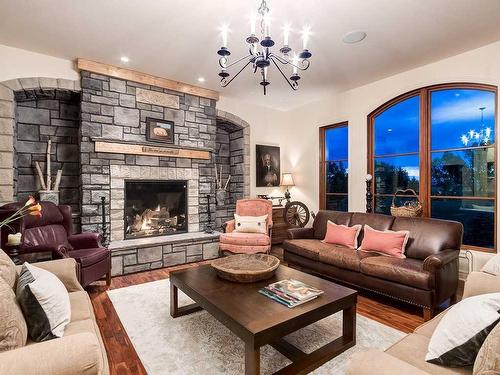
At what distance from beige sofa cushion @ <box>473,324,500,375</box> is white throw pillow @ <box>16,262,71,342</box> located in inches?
75.6

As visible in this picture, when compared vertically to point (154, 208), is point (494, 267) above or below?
below

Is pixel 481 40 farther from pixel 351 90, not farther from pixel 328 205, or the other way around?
pixel 328 205

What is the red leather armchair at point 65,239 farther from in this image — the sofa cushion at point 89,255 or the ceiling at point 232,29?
the ceiling at point 232,29

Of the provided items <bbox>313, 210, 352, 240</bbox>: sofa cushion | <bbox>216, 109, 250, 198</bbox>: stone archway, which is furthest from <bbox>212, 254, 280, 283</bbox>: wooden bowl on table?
<bbox>216, 109, 250, 198</bbox>: stone archway

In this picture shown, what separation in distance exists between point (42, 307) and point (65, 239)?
2.22m

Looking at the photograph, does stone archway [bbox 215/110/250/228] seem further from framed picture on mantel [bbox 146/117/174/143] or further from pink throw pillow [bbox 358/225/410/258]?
pink throw pillow [bbox 358/225/410/258]

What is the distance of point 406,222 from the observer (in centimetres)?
342

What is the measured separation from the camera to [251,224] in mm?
4441

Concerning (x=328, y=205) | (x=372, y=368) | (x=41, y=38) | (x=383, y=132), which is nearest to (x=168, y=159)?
(x=41, y=38)

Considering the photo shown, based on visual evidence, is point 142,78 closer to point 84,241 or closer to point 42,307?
point 84,241

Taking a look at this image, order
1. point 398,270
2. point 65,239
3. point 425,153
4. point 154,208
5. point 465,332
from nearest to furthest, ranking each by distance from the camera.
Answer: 1. point 465,332
2. point 398,270
3. point 65,239
4. point 425,153
5. point 154,208

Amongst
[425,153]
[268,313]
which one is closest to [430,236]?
[425,153]

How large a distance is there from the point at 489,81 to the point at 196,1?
359cm

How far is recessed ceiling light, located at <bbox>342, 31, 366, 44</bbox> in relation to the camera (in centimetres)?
308
